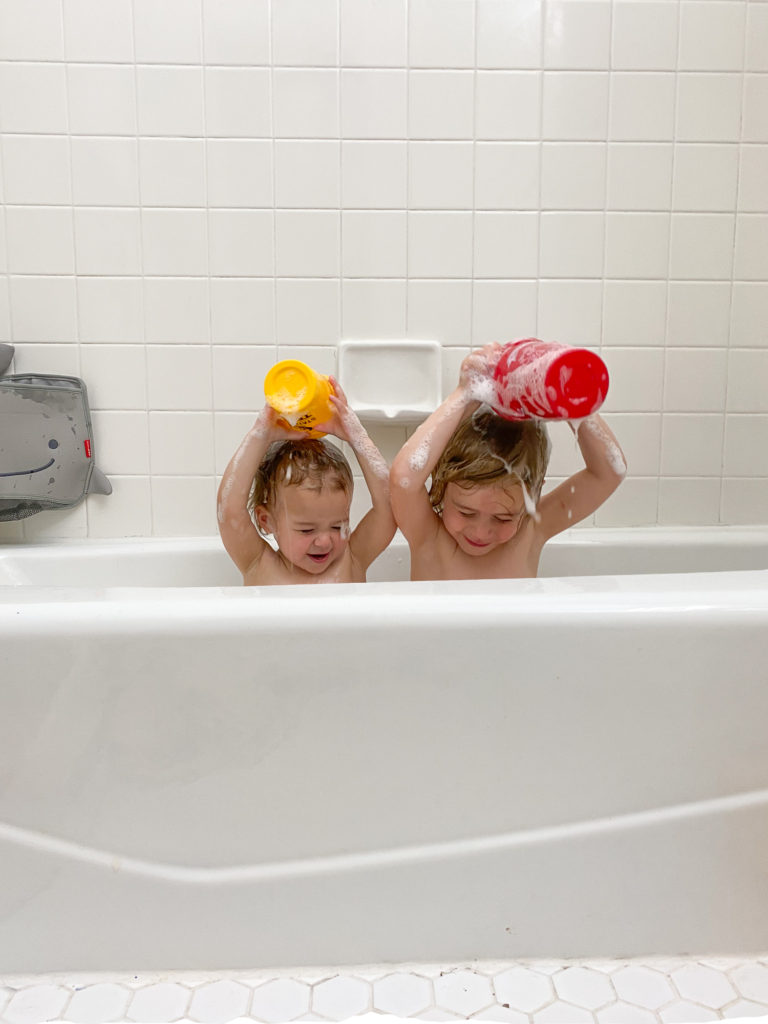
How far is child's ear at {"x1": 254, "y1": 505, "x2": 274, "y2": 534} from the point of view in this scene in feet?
4.34

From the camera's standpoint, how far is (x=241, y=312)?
1526mm

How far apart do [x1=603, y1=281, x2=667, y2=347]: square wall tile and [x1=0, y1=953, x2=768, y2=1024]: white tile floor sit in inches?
40.6

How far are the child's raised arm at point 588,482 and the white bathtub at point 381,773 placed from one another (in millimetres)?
405

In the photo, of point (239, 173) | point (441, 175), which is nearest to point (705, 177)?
point (441, 175)

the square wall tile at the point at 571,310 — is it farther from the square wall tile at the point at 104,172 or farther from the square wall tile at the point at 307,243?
the square wall tile at the point at 104,172

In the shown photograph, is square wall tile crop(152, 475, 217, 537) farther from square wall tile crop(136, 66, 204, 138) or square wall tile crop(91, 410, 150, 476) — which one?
square wall tile crop(136, 66, 204, 138)

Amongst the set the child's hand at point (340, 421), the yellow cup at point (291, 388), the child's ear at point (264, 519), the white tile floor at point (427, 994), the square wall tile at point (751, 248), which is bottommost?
the white tile floor at point (427, 994)

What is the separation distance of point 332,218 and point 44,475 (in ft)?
2.24

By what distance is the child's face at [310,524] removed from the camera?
1.26 m

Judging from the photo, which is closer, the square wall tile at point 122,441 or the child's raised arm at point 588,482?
the child's raised arm at point 588,482

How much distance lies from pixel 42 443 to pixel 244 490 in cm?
46

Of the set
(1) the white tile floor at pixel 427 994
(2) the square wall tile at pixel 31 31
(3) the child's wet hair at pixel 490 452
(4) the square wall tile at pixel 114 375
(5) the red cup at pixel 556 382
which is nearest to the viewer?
(1) the white tile floor at pixel 427 994

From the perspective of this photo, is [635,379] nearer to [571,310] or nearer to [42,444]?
[571,310]

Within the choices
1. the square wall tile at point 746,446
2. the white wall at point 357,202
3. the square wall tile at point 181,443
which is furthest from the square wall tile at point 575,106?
the square wall tile at point 181,443
